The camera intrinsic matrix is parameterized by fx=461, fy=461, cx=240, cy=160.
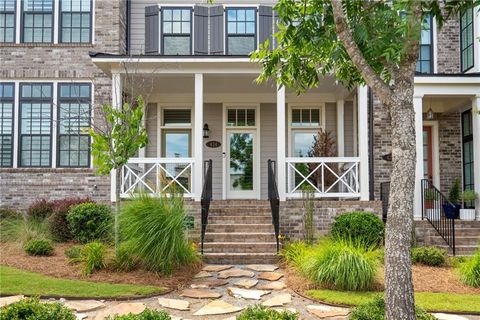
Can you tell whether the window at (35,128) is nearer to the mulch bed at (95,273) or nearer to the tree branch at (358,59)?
the mulch bed at (95,273)

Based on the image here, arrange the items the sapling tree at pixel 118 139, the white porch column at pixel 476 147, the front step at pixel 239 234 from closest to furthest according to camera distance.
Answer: the sapling tree at pixel 118 139 < the front step at pixel 239 234 < the white porch column at pixel 476 147

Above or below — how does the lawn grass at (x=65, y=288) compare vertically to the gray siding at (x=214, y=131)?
below

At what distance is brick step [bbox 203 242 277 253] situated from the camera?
8.79 meters

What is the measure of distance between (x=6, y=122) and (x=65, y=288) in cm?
769

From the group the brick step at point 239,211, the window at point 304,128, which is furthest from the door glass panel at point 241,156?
the brick step at point 239,211

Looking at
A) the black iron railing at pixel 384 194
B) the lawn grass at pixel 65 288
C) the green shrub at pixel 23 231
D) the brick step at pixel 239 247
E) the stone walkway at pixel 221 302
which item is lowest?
the stone walkway at pixel 221 302

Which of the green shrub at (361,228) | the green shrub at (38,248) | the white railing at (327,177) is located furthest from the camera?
the white railing at (327,177)

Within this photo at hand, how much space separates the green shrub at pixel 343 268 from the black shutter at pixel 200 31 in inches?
307

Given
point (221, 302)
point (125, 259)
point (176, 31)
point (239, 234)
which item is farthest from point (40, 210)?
point (221, 302)

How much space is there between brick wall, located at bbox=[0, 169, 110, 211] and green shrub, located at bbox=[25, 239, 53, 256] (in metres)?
3.68

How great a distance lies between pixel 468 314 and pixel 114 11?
10.9 metres

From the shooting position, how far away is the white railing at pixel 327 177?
10.2 meters

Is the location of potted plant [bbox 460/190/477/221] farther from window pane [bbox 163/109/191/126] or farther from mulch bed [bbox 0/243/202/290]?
window pane [bbox 163/109/191/126]

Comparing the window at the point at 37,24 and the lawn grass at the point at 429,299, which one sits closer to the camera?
the lawn grass at the point at 429,299
